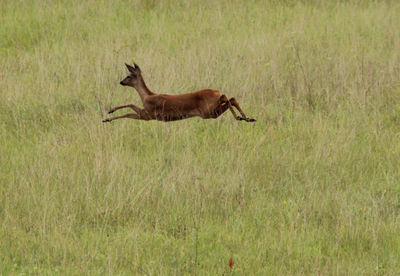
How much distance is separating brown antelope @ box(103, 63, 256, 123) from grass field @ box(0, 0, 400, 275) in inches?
19.0

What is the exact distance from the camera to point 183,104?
6.48 m

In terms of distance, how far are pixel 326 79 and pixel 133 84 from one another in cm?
367

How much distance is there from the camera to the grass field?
5.15 m

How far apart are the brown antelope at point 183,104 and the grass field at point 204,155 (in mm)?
483

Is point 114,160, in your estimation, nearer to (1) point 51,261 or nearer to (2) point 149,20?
(1) point 51,261

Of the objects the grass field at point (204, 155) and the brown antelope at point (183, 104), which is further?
the brown antelope at point (183, 104)

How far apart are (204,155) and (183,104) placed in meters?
0.72

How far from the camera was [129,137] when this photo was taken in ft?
24.5

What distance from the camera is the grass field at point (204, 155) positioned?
515 cm

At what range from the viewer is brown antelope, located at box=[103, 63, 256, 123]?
6395 millimetres

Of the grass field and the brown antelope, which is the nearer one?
the grass field

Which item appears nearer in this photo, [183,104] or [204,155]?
[183,104]

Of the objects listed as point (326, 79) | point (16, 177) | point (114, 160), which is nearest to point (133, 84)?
point (114, 160)

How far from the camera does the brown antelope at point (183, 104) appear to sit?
21.0 feet
